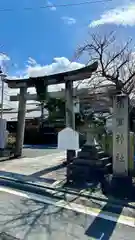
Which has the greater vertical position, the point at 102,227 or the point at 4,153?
the point at 4,153

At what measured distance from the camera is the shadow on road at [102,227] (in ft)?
14.7

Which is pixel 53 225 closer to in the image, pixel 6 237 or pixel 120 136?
pixel 6 237

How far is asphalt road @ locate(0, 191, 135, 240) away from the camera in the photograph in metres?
4.43

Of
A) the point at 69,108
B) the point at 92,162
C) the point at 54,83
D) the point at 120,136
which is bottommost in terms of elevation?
the point at 92,162

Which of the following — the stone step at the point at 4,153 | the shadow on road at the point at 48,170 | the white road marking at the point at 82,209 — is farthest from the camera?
the stone step at the point at 4,153

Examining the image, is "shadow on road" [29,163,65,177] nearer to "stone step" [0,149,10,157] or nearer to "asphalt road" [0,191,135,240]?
"asphalt road" [0,191,135,240]

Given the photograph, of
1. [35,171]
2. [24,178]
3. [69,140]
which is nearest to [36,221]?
[69,140]

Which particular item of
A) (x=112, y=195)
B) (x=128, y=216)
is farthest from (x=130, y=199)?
(x=128, y=216)

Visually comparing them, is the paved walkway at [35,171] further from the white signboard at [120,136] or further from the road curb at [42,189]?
the white signboard at [120,136]

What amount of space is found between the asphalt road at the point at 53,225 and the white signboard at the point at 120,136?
278cm

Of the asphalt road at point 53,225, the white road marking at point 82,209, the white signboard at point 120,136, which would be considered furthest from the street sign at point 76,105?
the asphalt road at point 53,225

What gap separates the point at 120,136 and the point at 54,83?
5.09 m

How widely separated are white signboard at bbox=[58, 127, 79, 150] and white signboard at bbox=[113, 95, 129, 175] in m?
1.25

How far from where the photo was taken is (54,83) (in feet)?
39.7
